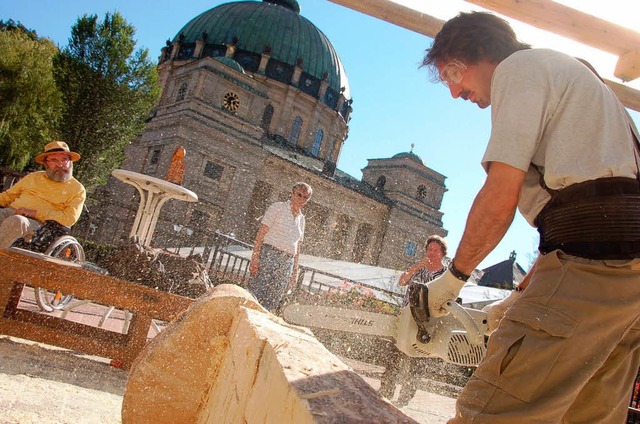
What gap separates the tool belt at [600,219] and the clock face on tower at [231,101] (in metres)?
30.6

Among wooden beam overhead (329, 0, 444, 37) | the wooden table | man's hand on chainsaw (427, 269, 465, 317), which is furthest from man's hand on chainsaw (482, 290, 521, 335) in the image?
the wooden table

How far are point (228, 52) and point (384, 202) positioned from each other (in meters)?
16.3

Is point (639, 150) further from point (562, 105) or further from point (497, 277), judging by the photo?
point (497, 277)

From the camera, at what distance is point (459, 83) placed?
1.76 meters

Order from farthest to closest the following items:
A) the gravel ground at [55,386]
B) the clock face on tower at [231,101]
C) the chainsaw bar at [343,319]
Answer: the clock face on tower at [231,101] → the gravel ground at [55,386] → the chainsaw bar at [343,319]

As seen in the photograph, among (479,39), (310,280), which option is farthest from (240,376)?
(310,280)

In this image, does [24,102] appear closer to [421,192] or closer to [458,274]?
[458,274]

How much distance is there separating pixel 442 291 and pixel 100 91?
83.9ft

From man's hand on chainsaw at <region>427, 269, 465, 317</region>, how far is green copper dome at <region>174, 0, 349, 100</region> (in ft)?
118

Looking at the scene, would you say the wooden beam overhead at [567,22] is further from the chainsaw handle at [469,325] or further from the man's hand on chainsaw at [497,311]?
the chainsaw handle at [469,325]

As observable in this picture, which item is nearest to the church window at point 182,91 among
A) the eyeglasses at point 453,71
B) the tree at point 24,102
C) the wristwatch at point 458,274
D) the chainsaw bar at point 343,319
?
the tree at point 24,102

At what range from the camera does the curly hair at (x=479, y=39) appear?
5.48 feet

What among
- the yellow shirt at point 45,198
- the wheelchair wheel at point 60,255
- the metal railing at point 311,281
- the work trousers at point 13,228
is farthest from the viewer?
the metal railing at point 311,281

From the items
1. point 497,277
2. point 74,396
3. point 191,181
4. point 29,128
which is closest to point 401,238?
point 497,277
